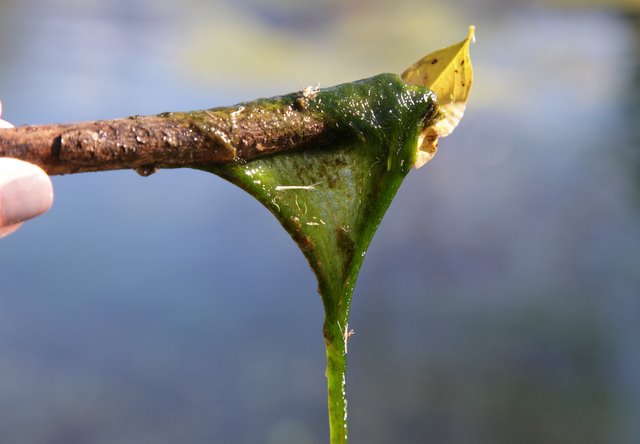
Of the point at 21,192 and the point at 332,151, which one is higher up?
the point at 332,151

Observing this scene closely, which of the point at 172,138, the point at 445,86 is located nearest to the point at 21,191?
the point at 172,138

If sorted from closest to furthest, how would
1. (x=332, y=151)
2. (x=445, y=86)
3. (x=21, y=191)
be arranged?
(x=21, y=191)
(x=332, y=151)
(x=445, y=86)

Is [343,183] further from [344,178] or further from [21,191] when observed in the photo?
[21,191]

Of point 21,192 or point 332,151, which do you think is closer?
point 21,192

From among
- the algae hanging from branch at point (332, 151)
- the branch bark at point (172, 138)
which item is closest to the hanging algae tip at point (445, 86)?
the algae hanging from branch at point (332, 151)

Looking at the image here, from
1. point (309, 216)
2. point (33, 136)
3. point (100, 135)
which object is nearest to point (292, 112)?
point (309, 216)

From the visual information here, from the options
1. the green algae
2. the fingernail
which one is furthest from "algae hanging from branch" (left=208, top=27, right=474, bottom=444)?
the fingernail
